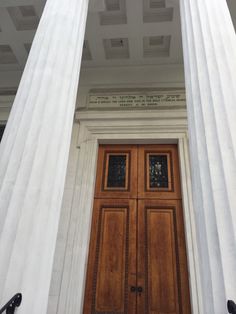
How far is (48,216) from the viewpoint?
6.40ft

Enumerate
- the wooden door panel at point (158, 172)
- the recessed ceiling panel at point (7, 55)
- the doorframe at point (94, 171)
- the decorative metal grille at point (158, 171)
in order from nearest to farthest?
the doorframe at point (94, 171)
the wooden door panel at point (158, 172)
the decorative metal grille at point (158, 171)
the recessed ceiling panel at point (7, 55)

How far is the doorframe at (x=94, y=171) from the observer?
374cm

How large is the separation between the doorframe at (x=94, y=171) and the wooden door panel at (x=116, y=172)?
0.58 feet

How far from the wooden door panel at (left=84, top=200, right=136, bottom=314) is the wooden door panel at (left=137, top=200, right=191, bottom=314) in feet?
0.49

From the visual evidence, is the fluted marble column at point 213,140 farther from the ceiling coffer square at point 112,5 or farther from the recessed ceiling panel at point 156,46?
the recessed ceiling panel at point 156,46

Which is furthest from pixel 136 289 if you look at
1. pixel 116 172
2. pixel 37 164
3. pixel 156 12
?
pixel 156 12

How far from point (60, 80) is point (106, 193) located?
8.64 ft

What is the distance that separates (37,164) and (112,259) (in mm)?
2654

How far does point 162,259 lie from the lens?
13.3 feet

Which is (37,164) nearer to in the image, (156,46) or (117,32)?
(117,32)

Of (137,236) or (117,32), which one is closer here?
(137,236)

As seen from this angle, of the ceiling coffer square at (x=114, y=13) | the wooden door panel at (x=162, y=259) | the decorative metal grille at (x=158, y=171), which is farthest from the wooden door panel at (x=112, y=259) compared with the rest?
the ceiling coffer square at (x=114, y=13)

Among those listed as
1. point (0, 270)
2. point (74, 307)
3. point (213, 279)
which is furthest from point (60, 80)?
point (74, 307)

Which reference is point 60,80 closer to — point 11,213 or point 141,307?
point 11,213
